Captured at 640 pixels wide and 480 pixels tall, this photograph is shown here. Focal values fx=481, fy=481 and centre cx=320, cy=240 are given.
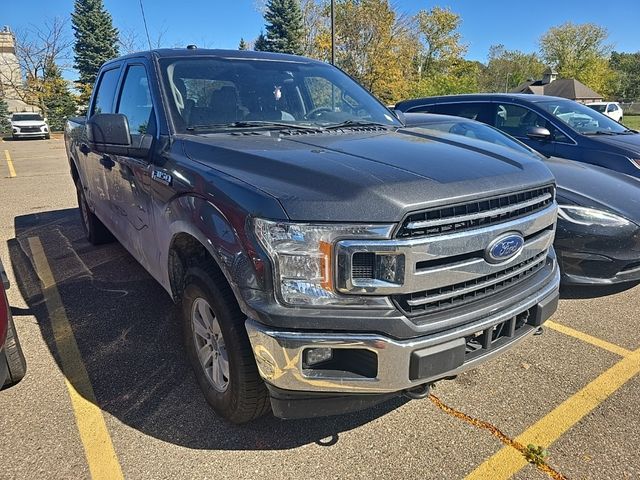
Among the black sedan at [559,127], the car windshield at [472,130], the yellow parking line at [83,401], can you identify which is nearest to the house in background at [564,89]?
the black sedan at [559,127]

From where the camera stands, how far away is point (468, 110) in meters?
7.36

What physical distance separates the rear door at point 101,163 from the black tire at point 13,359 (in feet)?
5.15

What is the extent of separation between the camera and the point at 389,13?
126 feet

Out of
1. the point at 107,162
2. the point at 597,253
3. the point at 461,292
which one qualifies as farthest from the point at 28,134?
the point at 461,292

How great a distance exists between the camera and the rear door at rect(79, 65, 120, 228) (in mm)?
4094

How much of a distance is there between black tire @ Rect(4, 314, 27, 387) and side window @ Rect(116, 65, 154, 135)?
139cm

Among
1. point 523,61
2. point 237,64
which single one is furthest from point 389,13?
point 523,61

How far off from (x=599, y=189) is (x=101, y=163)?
4.35 meters

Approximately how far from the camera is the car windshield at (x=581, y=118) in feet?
21.5

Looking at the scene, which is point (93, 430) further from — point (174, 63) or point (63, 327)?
point (174, 63)

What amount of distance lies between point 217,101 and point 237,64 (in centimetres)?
49

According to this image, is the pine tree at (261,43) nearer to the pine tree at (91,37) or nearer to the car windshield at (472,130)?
the pine tree at (91,37)

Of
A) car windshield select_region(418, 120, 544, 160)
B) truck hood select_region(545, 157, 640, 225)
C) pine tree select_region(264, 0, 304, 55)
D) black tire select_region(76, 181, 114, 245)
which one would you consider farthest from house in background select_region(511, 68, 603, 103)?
black tire select_region(76, 181, 114, 245)

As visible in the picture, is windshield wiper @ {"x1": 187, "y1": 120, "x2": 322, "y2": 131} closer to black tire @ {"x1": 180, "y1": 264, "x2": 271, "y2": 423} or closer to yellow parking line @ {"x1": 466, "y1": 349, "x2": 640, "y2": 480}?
black tire @ {"x1": 180, "y1": 264, "x2": 271, "y2": 423}
